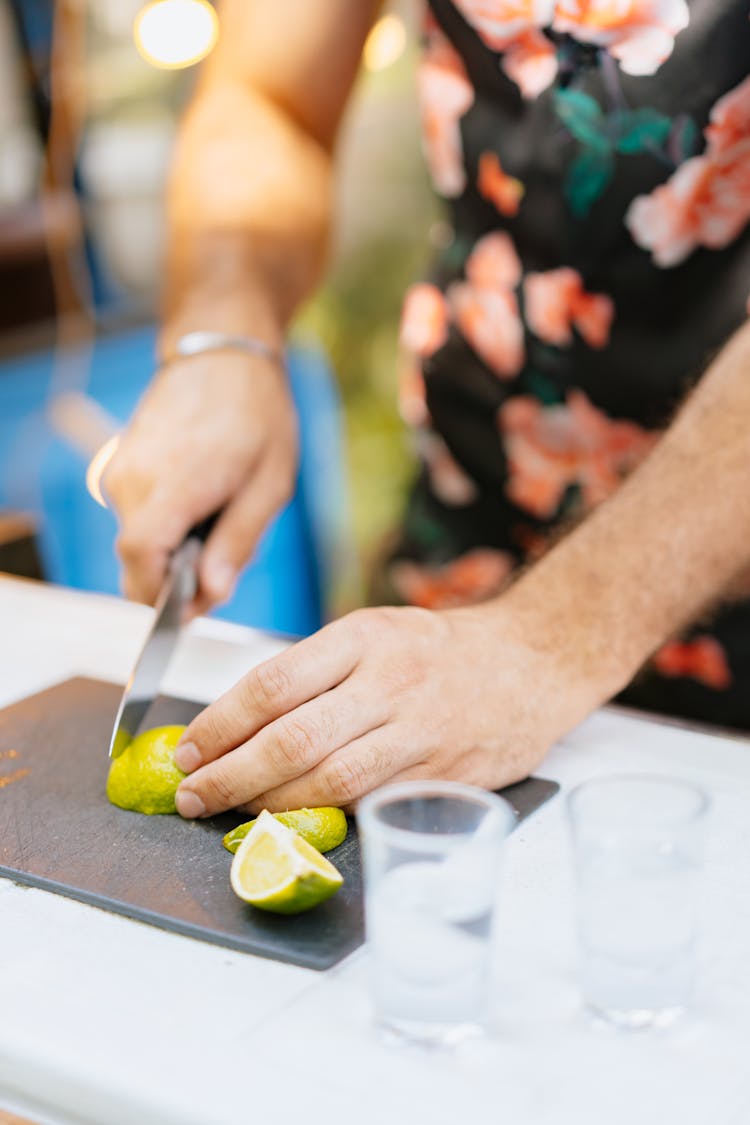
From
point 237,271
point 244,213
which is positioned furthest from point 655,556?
point 244,213

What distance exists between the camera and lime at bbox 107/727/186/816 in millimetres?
1126

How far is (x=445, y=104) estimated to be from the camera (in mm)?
1722

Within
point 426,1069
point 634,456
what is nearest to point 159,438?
point 634,456

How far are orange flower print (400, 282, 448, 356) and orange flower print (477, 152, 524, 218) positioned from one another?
0.17 metres

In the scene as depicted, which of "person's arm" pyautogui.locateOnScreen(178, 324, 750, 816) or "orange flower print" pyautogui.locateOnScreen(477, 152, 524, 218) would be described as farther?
"orange flower print" pyautogui.locateOnScreen(477, 152, 524, 218)

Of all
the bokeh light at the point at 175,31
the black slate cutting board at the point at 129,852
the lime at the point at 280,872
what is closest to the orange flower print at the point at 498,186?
the black slate cutting board at the point at 129,852

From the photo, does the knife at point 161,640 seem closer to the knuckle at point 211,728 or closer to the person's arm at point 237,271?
the person's arm at point 237,271

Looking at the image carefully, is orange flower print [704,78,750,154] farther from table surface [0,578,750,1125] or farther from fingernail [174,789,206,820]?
fingernail [174,789,206,820]

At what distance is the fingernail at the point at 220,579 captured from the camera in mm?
1497

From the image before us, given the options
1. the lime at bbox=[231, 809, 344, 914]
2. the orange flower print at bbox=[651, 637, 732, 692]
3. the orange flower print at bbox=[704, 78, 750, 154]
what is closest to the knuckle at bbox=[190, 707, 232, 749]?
the lime at bbox=[231, 809, 344, 914]

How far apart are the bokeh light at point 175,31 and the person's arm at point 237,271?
131cm

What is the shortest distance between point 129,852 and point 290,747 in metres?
Result: 0.16

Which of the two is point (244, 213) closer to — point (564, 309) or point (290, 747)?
point (564, 309)

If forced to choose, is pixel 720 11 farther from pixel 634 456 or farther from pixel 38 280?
pixel 38 280
